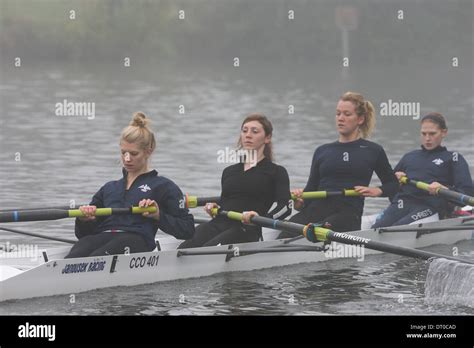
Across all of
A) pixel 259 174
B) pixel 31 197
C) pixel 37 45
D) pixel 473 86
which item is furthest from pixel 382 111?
pixel 37 45

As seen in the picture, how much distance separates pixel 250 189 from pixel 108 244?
224 centimetres

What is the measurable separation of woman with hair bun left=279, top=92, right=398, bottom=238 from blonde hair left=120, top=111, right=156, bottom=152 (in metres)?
3.09

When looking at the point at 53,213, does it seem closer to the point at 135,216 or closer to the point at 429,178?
the point at 135,216

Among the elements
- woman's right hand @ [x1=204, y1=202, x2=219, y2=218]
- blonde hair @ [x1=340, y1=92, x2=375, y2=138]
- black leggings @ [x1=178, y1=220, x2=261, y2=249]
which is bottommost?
black leggings @ [x1=178, y1=220, x2=261, y2=249]

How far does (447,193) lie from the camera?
646 inches

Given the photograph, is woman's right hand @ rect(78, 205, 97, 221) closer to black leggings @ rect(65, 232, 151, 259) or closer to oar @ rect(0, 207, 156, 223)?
oar @ rect(0, 207, 156, 223)

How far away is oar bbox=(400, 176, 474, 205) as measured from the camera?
16031mm

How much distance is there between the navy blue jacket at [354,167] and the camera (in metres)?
15.7

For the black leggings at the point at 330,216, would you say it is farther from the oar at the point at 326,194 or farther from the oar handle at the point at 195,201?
the oar handle at the point at 195,201

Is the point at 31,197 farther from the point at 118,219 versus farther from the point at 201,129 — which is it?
the point at 201,129

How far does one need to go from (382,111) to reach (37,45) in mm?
36125

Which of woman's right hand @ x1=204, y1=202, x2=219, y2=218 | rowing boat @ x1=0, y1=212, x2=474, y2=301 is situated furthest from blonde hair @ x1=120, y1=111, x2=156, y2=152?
woman's right hand @ x1=204, y1=202, x2=219, y2=218

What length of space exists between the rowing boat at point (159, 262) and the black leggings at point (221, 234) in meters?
0.19
